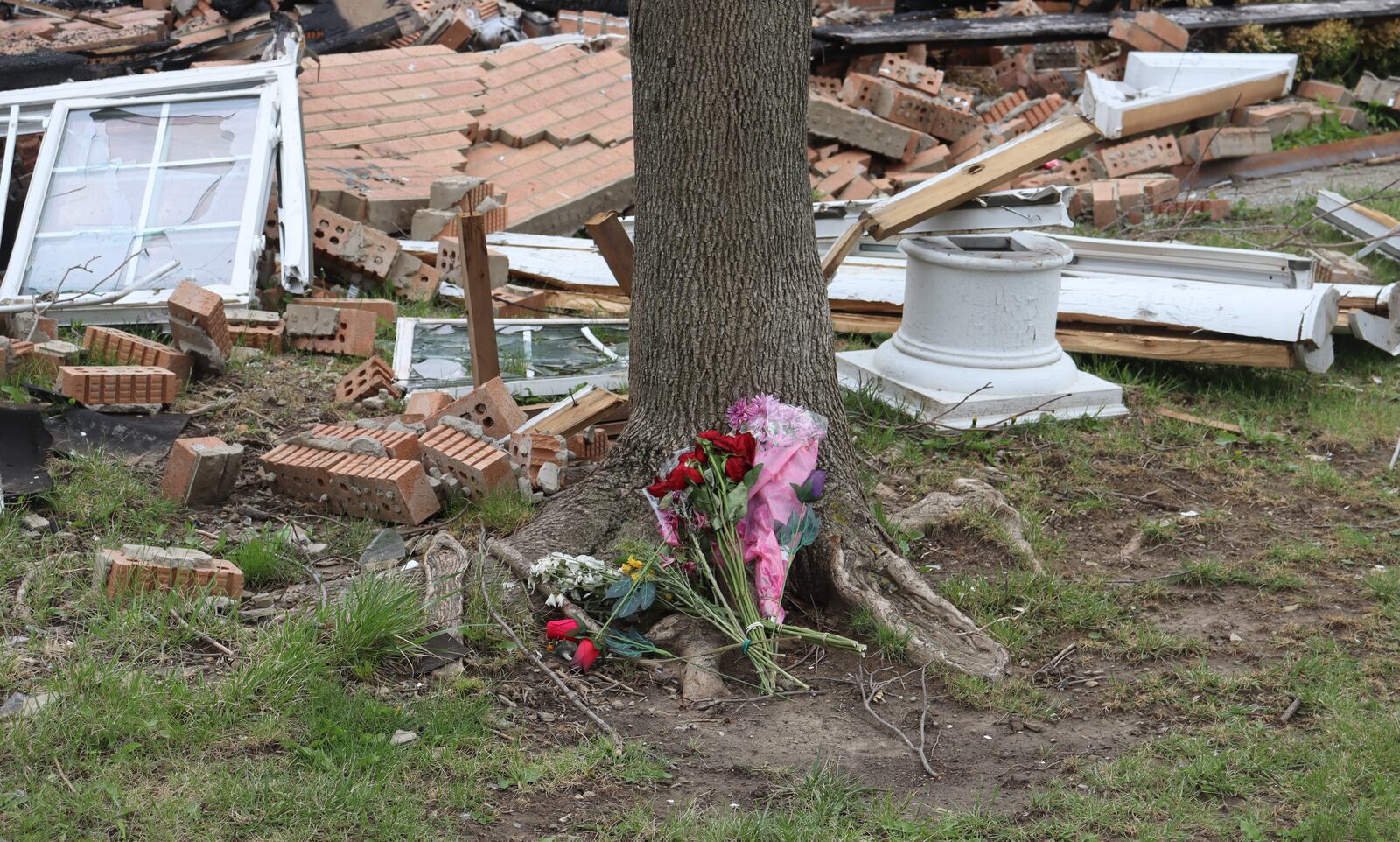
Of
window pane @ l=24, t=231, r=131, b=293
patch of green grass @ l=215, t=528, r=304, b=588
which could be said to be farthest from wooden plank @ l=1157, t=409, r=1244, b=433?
window pane @ l=24, t=231, r=131, b=293

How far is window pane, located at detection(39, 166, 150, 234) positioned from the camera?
6457mm

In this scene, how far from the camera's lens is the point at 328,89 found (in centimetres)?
923

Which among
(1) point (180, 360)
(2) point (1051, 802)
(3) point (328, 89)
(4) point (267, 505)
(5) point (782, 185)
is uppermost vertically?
(3) point (328, 89)

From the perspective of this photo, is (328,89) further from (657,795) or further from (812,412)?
(657,795)

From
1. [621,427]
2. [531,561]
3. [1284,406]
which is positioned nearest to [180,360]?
[621,427]

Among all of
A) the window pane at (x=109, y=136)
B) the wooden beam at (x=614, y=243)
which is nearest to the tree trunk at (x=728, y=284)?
the wooden beam at (x=614, y=243)

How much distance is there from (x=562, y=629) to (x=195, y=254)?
12.8 ft

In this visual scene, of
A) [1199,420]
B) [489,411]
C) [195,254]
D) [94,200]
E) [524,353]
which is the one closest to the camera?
[489,411]

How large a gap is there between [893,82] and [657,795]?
9.30 meters

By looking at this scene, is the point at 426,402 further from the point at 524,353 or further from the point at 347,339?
the point at 347,339

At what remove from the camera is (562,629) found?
3.55 metres

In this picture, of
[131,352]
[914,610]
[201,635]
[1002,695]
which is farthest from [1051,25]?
[201,635]

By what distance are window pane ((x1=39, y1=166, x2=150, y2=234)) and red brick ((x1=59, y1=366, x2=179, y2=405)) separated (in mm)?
1627

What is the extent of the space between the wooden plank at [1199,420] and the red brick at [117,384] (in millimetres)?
4486
